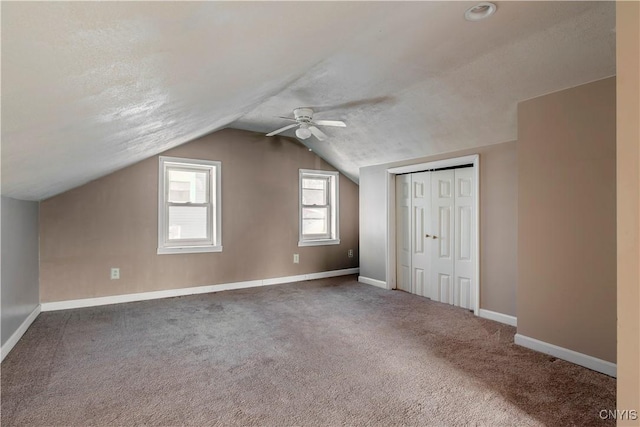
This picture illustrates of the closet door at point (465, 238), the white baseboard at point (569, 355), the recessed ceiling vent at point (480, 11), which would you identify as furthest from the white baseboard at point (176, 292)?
the recessed ceiling vent at point (480, 11)

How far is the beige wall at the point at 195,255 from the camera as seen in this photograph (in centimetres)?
433

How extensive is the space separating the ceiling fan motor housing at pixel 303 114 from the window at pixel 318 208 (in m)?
2.22

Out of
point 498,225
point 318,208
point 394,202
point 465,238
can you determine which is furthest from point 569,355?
point 318,208

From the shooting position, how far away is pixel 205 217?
533 cm

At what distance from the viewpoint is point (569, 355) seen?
2816mm

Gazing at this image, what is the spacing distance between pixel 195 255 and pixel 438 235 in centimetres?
355

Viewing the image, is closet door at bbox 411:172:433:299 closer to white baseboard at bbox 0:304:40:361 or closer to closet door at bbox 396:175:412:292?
closet door at bbox 396:175:412:292

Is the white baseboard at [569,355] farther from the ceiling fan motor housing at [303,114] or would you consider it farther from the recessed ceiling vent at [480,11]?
the ceiling fan motor housing at [303,114]

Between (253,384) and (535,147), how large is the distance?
3057 mm

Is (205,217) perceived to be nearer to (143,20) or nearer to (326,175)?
(326,175)
